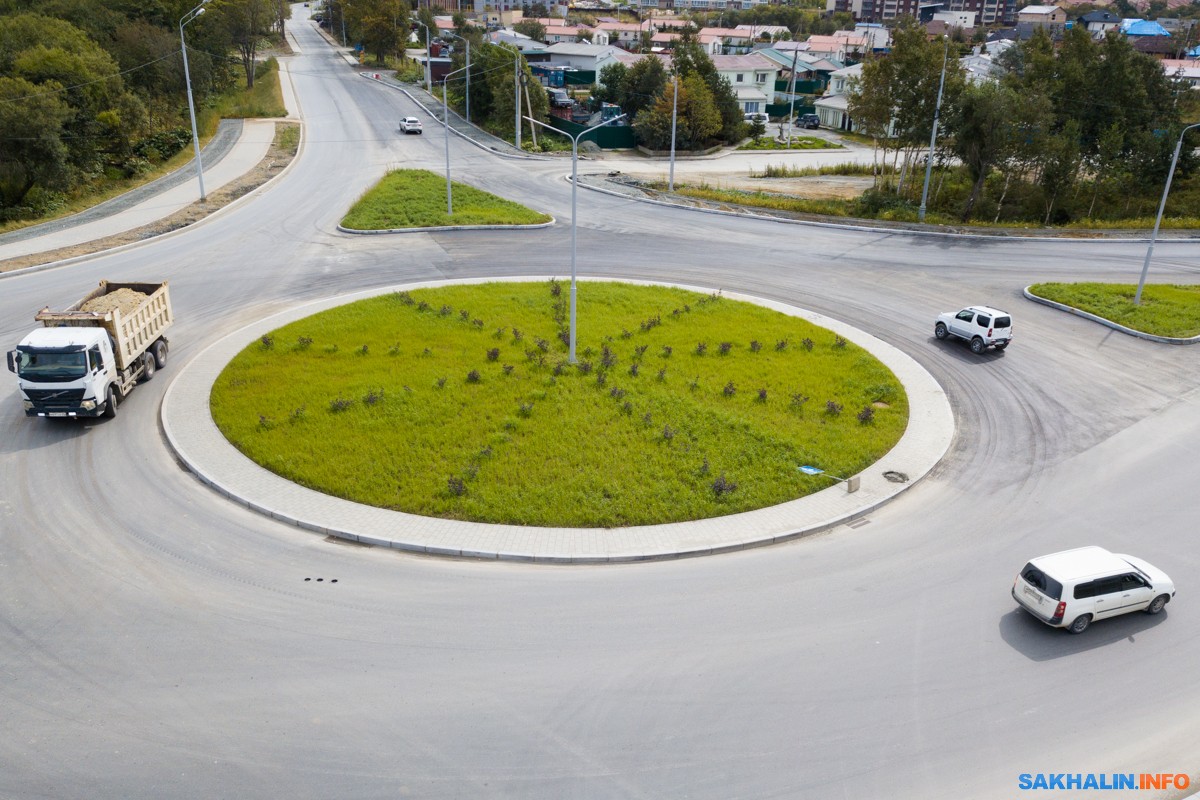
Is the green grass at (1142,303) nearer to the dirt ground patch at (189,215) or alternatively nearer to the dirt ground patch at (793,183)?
the dirt ground patch at (793,183)

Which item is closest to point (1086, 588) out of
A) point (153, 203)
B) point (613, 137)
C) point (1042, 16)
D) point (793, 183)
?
point (153, 203)

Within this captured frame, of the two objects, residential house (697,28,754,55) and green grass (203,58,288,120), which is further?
residential house (697,28,754,55)

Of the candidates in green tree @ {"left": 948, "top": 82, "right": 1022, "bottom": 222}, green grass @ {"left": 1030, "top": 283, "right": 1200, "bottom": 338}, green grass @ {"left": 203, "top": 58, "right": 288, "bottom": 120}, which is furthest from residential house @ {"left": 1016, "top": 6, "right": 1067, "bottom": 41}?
green grass @ {"left": 1030, "top": 283, "right": 1200, "bottom": 338}

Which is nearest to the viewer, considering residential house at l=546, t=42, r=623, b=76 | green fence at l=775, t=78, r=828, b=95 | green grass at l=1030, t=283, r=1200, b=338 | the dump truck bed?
the dump truck bed

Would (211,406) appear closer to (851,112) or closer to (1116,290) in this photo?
(1116,290)

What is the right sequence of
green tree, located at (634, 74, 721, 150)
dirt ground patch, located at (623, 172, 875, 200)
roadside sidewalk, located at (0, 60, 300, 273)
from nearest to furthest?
roadside sidewalk, located at (0, 60, 300, 273) < dirt ground patch, located at (623, 172, 875, 200) < green tree, located at (634, 74, 721, 150)

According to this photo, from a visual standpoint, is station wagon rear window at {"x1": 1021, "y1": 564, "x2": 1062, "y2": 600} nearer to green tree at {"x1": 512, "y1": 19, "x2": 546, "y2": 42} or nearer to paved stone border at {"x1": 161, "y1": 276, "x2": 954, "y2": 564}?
paved stone border at {"x1": 161, "y1": 276, "x2": 954, "y2": 564}

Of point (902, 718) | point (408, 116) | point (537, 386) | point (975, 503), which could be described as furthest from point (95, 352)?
point (408, 116)

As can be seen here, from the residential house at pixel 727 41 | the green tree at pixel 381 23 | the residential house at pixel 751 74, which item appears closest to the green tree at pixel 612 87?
the residential house at pixel 751 74
